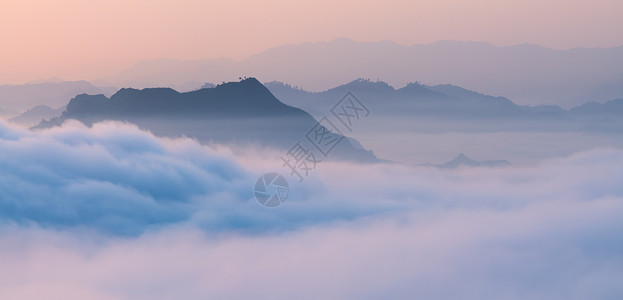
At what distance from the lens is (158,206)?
12344 cm

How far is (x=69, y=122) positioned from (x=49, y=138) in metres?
68.8

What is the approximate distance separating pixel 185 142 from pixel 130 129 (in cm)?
3930

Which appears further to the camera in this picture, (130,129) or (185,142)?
(185,142)

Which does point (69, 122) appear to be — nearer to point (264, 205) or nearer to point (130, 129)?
point (130, 129)

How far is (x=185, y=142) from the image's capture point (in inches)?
7426

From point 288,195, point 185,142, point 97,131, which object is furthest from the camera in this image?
point 185,142

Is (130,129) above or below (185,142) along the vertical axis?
below

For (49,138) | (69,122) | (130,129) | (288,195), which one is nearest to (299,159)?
(288,195)

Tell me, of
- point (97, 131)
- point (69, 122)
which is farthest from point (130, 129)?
point (69, 122)

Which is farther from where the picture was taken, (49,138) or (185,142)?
(185,142)

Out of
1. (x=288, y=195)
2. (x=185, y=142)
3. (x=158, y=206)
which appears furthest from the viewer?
(x=185, y=142)

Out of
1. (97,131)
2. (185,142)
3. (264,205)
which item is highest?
(185,142)

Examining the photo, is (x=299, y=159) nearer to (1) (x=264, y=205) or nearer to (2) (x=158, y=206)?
(1) (x=264, y=205)

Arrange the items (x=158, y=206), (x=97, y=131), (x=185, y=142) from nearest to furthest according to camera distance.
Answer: (x=158, y=206), (x=97, y=131), (x=185, y=142)
